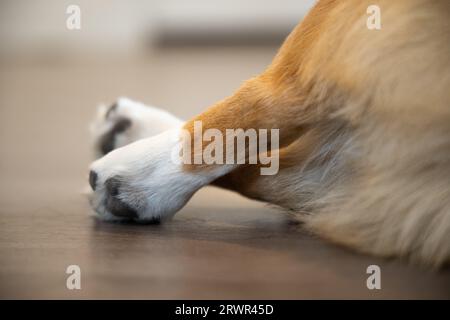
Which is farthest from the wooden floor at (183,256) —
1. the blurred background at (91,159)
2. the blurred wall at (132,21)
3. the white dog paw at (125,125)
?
the blurred wall at (132,21)

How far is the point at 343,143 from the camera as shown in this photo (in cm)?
77

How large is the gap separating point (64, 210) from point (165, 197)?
0.82 feet

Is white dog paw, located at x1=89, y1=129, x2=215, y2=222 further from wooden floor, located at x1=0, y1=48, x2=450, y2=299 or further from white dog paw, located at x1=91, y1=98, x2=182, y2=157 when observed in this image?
white dog paw, located at x1=91, y1=98, x2=182, y2=157

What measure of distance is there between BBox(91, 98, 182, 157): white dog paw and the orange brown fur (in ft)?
1.04

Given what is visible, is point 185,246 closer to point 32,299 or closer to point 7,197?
point 32,299

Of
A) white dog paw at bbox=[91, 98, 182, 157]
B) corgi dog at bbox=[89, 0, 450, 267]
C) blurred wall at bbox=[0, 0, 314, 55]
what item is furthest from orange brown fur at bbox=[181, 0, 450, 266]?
blurred wall at bbox=[0, 0, 314, 55]

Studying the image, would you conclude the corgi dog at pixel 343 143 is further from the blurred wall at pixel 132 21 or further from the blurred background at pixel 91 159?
the blurred wall at pixel 132 21

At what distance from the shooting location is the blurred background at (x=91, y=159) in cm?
60

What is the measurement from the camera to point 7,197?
3.80 ft

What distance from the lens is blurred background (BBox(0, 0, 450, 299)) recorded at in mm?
604

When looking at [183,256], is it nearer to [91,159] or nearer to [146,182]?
[146,182]

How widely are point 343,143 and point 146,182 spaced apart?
26 centimetres

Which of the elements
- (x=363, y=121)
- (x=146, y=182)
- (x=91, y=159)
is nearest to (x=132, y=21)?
(x=91, y=159)

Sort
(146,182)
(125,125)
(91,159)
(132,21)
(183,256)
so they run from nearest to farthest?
(183,256) → (146,182) → (125,125) → (91,159) → (132,21)
